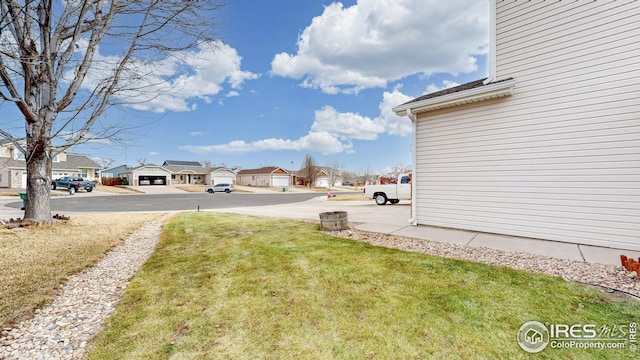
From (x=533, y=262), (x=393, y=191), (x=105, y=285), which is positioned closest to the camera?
(x=105, y=285)

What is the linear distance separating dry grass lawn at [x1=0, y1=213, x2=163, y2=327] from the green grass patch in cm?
100

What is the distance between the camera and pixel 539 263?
13.8ft

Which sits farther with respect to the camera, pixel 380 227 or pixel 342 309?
pixel 380 227

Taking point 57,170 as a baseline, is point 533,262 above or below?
below

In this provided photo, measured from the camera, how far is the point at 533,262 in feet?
14.0

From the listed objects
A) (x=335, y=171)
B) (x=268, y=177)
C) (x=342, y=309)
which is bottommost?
(x=342, y=309)

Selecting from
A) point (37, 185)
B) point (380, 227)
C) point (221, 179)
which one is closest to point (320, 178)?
point (221, 179)

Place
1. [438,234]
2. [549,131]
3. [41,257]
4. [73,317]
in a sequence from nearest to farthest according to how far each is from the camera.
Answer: [73,317]
[41,257]
[549,131]
[438,234]

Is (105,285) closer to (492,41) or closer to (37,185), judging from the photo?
(37,185)

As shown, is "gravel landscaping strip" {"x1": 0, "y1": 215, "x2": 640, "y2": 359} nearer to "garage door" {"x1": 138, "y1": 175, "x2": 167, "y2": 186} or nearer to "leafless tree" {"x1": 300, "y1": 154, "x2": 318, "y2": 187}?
"garage door" {"x1": 138, "y1": 175, "x2": 167, "y2": 186}

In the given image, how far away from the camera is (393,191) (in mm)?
15148

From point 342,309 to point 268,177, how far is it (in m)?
48.8

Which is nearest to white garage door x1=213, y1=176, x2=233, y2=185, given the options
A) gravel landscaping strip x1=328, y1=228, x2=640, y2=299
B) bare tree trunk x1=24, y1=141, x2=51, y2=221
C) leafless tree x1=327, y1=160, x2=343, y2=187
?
leafless tree x1=327, y1=160, x2=343, y2=187

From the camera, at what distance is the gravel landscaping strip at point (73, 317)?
2.38 m
